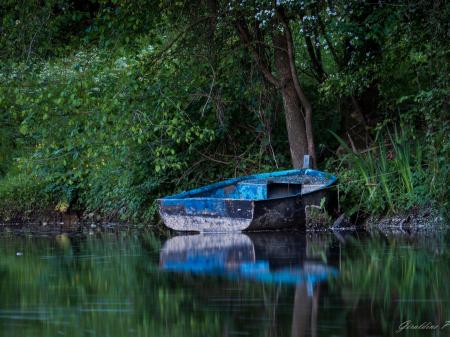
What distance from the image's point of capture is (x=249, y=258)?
1186 cm

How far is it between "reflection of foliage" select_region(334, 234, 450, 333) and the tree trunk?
15.9 ft

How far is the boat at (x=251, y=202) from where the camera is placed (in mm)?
16250

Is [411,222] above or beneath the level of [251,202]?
beneath

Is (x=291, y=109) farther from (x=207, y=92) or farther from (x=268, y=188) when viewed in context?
(x=207, y=92)

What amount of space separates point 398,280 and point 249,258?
2897mm

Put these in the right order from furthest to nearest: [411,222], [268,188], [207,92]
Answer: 1. [207,92]
2. [268,188]
3. [411,222]

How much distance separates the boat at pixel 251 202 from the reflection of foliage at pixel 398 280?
332 cm

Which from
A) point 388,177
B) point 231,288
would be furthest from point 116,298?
point 388,177

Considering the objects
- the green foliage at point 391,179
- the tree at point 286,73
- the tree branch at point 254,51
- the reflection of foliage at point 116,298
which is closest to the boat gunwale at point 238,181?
the green foliage at point 391,179

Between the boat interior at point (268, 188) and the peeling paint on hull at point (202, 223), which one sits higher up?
the boat interior at point (268, 188)

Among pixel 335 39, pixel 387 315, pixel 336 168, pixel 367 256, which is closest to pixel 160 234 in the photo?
pixel 336 168

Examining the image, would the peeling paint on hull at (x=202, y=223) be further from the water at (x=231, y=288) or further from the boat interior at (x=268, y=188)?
the water at (x=231, y=288)

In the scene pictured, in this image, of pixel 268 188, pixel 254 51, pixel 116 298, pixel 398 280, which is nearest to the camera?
pixel 116 298

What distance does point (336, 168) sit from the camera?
688 inches
